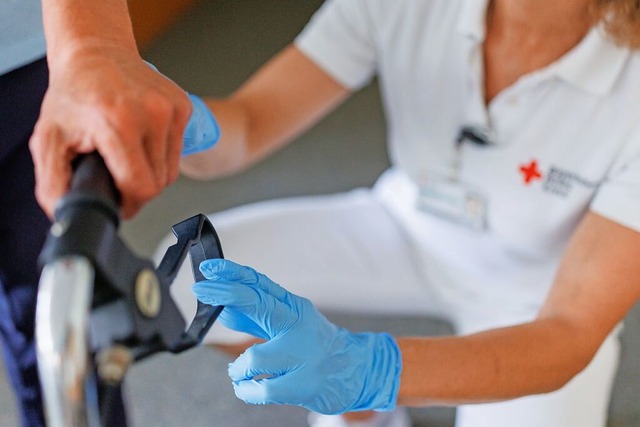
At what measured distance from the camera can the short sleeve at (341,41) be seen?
1195 mm

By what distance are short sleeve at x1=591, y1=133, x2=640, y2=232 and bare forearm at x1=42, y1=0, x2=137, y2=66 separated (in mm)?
596

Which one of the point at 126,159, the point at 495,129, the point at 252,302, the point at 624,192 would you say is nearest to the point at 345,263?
the point at 495,129

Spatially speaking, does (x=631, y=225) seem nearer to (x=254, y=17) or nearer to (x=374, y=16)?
(x=374, y=16)

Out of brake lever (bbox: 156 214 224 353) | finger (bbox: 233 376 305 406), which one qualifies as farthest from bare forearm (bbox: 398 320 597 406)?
brake lever (bbox: 156 214 224 353)

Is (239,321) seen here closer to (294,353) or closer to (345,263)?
(294,353)

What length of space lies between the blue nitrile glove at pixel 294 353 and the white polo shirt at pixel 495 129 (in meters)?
0.37

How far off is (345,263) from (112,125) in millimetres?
682

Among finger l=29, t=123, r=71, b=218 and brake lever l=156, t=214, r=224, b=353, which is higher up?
finger l=29, t=123, r=71, b=218

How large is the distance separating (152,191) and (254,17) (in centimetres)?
200

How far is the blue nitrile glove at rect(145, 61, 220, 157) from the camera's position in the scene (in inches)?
36.4

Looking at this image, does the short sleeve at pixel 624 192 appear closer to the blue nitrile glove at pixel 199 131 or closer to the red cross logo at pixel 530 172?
the red cross logo at pixel 530 172

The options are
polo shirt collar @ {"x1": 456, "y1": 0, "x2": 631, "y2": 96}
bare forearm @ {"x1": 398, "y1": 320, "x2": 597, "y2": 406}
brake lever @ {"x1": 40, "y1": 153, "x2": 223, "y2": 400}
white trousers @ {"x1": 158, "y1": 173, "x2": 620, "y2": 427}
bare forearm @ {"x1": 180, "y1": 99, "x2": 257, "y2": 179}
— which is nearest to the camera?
brake lever @ {"x1": 40, "y1": 153, "x2": 223, "y2": 400}

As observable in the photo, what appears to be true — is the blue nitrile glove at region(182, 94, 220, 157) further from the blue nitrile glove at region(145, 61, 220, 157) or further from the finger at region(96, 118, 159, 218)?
the finger at region(96, 118, 159, 218)

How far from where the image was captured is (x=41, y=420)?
3.54 feet
